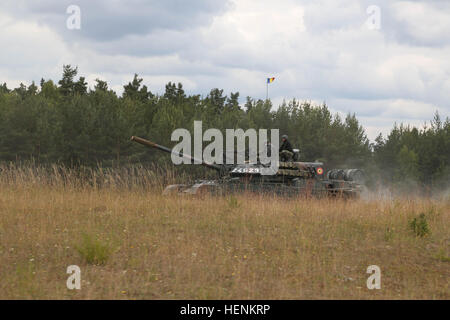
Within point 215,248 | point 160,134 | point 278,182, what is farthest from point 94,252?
point 160,134

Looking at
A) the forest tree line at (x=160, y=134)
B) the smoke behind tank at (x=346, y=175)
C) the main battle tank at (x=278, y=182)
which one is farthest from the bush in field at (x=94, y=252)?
the forest tree line at (x=160, y=134)

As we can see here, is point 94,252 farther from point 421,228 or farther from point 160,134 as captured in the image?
point 160,134

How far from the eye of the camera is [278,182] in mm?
15641

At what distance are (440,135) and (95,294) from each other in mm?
44047

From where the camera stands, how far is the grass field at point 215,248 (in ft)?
21.5

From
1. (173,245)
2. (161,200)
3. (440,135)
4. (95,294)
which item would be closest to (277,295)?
(95,294)

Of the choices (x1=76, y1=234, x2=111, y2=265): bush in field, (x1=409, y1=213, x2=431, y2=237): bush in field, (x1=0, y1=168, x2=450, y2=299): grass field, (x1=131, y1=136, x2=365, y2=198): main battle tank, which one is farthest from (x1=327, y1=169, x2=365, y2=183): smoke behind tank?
(x1=76, y1=234, x2=111, y2=265): bush in field

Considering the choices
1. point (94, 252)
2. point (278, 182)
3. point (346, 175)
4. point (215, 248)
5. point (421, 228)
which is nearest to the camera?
point (94, 252)

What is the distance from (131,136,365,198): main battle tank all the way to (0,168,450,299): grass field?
6.83 feet

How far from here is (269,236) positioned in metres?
9.32

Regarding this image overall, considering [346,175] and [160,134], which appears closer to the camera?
[346,175]

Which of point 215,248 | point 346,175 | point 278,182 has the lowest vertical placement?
point 215,248

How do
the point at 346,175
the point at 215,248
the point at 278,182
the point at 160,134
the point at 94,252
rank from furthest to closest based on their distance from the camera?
the point at 160,134, the point at 346,175, the point at 278,182, the point at 215,248, the point at 94,252

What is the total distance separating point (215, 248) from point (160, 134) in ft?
90.0
